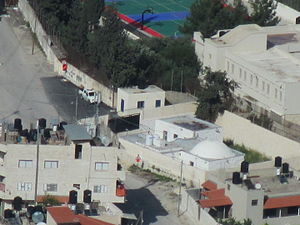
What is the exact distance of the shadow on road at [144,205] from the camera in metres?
81.3

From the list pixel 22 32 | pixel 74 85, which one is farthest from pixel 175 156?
pixel 22 32

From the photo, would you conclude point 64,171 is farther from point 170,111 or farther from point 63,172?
point 170,111

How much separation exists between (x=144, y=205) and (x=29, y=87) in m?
17.7

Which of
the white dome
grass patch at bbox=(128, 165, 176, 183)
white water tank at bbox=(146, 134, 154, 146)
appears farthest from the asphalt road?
the white dome

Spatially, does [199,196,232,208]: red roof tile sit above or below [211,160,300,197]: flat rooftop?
below

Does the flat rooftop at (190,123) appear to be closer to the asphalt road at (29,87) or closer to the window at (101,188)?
the asphalt road at (29,87)

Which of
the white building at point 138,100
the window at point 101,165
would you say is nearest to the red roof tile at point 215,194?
the window at point 101,165

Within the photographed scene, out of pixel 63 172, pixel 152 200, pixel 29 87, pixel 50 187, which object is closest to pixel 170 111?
pixel 29 87

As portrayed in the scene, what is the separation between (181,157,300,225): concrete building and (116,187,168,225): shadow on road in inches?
48.6

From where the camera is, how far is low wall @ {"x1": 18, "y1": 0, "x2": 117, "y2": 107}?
95.9 m

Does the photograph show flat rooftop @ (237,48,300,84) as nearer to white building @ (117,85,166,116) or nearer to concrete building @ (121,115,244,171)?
concrete building @ (121,115,244,171)

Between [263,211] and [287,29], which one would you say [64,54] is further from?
[263,211]

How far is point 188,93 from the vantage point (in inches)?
3789

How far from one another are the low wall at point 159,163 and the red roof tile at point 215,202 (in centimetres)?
394
